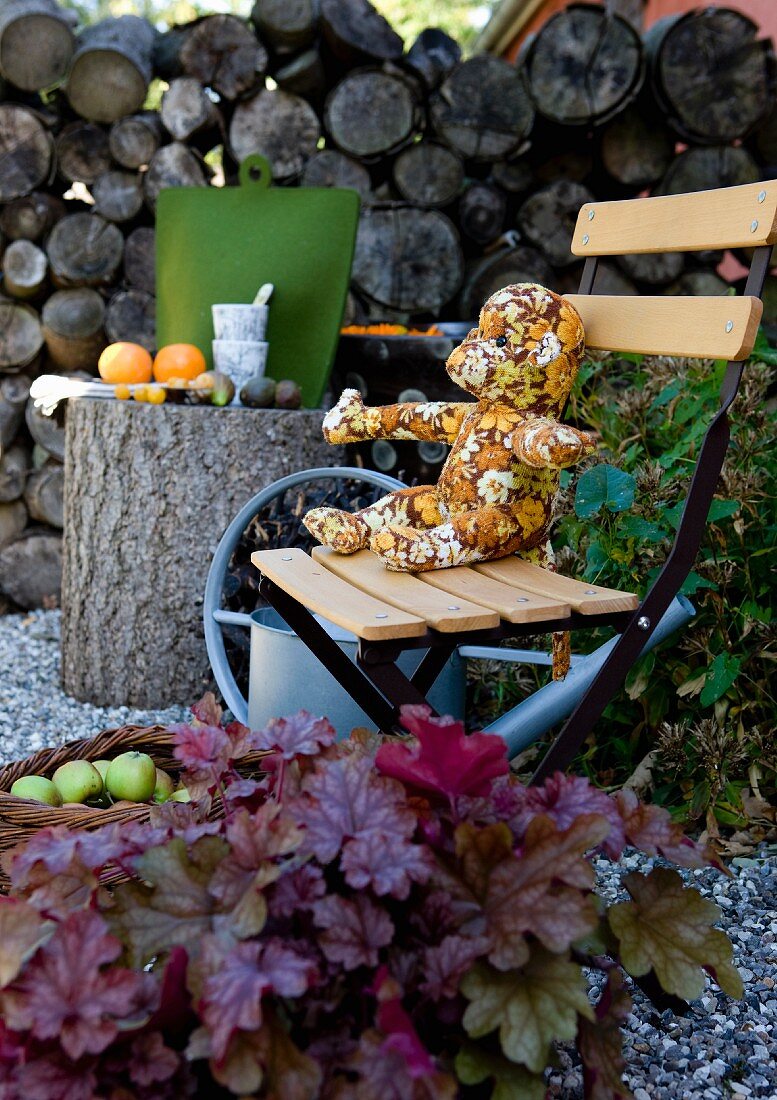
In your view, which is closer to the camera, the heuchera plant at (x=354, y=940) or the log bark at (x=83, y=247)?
the heuchera plant at (x=354, y=940)

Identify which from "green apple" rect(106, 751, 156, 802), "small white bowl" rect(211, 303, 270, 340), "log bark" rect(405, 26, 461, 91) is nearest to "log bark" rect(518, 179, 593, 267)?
"log bark" rect(405, 26, 461, 91)

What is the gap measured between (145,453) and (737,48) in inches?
89.3

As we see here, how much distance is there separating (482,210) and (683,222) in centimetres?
206

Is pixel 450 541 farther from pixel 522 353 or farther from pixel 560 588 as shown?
pixel 522 353

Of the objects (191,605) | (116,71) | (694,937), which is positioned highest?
(116,71)

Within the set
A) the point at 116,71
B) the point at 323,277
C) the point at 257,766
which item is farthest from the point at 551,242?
the point at 257,766

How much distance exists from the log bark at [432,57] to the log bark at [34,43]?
1131 millimetres

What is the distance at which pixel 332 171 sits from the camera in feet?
11.6

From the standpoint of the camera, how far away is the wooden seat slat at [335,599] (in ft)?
4.23

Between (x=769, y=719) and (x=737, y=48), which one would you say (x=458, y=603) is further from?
(x=737, y=48)

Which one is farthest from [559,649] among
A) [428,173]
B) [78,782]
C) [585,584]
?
[428,173]

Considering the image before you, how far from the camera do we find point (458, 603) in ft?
4.64

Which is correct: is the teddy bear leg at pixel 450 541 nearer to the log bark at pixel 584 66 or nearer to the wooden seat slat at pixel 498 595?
the wooden seat slat at pixel 498 595

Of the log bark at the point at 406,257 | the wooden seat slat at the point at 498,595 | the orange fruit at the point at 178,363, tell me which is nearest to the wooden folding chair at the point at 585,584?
the wooden seat slat at the point at 498,595
